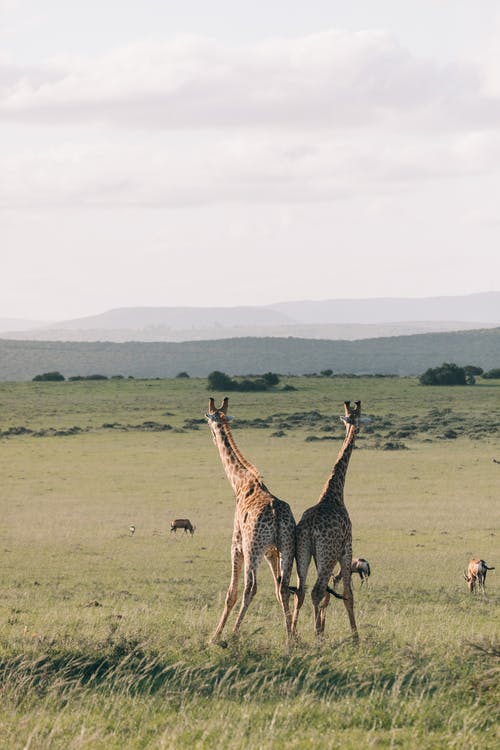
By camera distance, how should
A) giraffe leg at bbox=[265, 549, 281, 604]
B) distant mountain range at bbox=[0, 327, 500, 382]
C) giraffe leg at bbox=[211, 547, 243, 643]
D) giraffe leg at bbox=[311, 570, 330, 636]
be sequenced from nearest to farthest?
giraffe leg at bbox=[311, 570, 330, 636]
giraffe leg at bbox=[211, 547, 243, 643]
giraffe leg at bbox=[265, 549, 281, 604]
distant mountain range at bbox=[0, 327, 500, 382]

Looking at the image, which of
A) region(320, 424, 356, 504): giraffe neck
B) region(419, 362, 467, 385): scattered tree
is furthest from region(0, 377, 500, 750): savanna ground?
region(419, 362, 467, 385): scattered tree

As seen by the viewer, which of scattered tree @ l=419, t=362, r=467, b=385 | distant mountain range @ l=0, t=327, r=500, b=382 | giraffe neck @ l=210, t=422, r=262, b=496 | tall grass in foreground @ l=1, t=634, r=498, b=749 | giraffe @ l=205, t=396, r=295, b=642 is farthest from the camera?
distant mountain range @ l=0, t=327, r=500, b=382

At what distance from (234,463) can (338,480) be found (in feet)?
4.00

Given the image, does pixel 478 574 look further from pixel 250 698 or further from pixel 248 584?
pixel 250 698

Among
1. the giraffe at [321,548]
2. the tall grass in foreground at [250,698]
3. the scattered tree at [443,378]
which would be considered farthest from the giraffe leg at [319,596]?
the scattered tree at [443,378]

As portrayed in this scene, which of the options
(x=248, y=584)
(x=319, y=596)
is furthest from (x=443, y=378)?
(x=248, y=584)

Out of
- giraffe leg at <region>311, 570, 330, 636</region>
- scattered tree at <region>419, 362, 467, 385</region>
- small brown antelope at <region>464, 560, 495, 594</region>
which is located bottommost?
small brown antelope at <region>464, 560, 495, 594</region>

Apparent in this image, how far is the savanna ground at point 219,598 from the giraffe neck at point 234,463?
1.66m

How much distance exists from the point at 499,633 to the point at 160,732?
6219 millimetres

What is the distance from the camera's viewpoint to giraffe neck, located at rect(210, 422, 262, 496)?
40.9 ft

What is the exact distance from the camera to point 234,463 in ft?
41.8

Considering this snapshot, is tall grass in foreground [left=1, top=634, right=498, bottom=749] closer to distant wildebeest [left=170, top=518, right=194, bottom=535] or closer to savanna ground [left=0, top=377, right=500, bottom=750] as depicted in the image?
savanna ground [left=0, top=377, right=500, bottom=750]

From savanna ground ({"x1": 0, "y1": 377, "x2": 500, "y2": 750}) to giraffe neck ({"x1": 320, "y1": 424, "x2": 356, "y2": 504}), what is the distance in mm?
1548

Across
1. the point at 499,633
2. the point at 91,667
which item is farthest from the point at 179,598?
the point at 91,667
